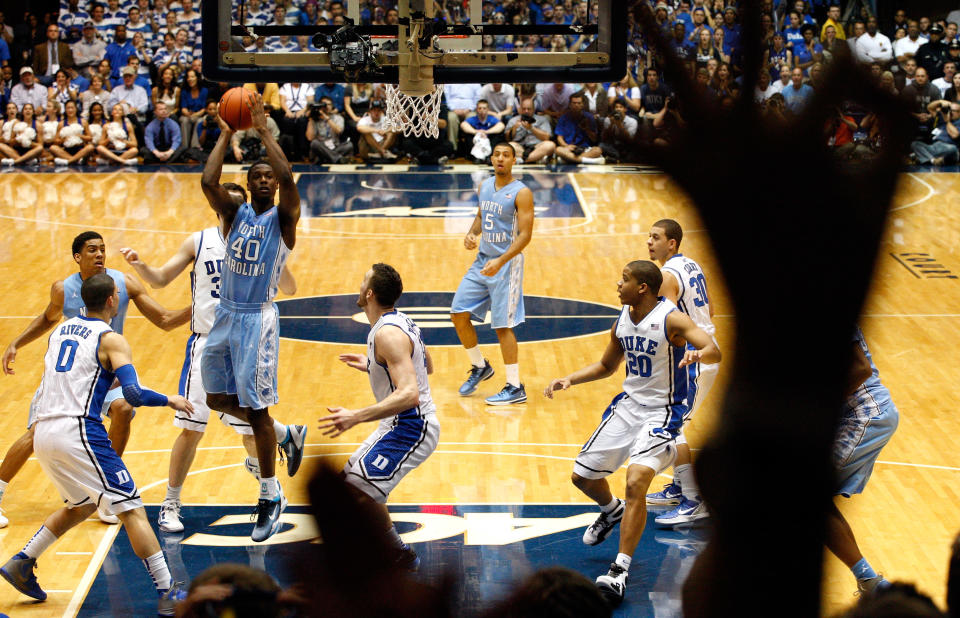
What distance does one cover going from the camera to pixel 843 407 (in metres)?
0.89

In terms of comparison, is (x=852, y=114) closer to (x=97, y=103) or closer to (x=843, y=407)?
(x=843, y=407)

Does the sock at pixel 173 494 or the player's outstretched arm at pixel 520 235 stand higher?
the player's outstretched arm at pixel 520 235

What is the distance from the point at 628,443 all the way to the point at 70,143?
16.3 metres

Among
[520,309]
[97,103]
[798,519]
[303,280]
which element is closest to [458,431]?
[520,309]

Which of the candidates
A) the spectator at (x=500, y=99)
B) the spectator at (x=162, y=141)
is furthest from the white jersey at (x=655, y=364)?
the spectator at (x=162, y=141)

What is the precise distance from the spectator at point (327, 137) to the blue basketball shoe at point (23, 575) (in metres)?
15.3

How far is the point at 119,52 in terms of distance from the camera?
21406 millimetres

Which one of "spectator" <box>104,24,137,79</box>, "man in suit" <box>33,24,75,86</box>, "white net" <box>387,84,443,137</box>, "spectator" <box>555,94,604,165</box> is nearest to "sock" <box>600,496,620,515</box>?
"white net" <box>387,84,443,137</box>

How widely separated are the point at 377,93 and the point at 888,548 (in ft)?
49.5

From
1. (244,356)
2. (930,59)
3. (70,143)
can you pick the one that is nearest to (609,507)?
(244,356)

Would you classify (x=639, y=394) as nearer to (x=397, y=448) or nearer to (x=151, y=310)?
(x=397, y=448)

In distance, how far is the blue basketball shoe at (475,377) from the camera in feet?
29.2

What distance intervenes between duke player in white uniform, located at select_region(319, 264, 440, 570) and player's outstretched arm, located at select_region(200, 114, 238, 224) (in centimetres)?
99

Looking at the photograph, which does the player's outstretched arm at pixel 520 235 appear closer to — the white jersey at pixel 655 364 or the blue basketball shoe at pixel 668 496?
the blue basketball shoe at pixel 668 496
